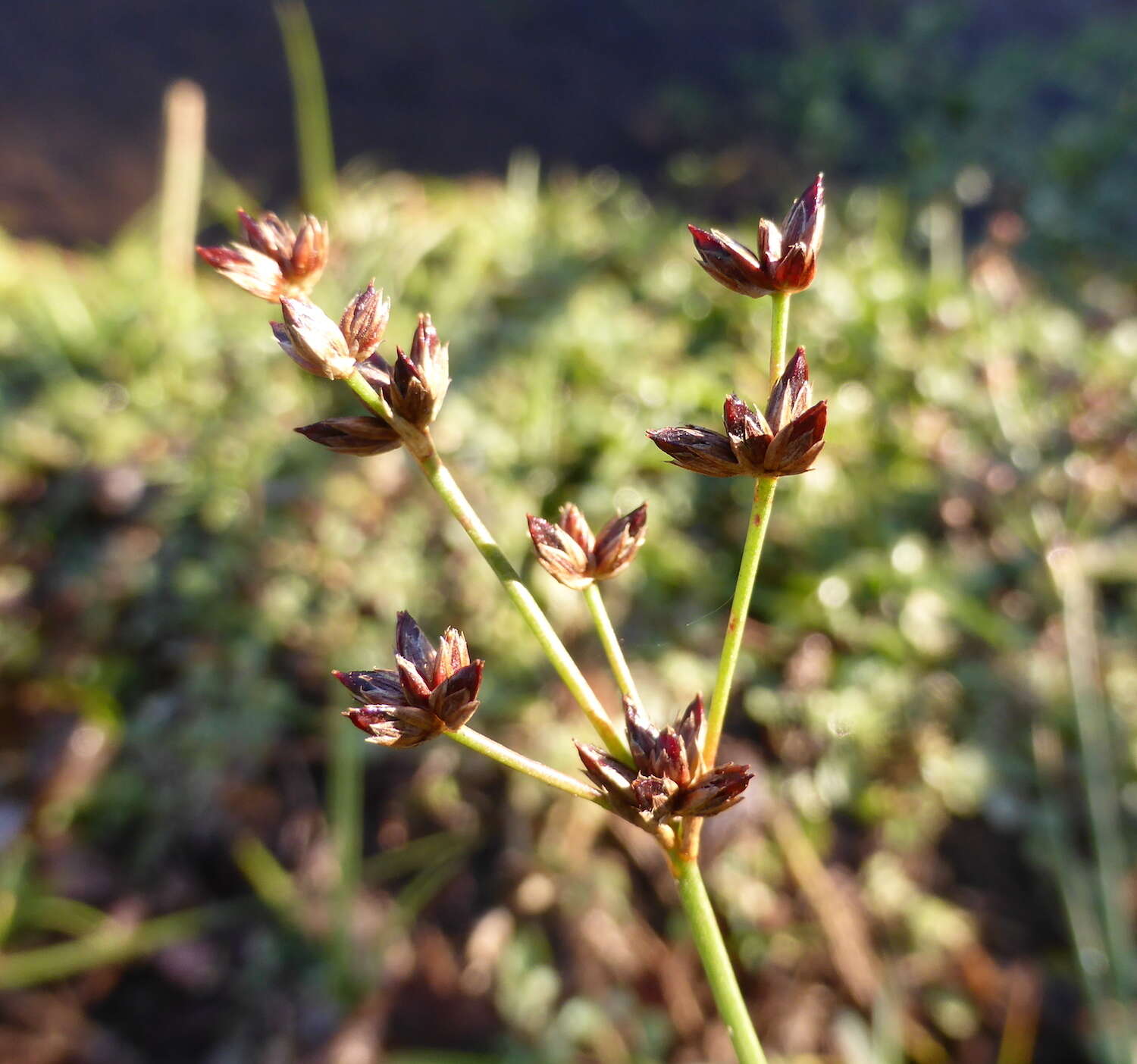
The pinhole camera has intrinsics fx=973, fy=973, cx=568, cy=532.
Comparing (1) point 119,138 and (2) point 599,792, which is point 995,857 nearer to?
(2) point 599,792

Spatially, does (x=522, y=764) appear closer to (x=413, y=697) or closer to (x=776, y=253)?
(x=413, y=697)

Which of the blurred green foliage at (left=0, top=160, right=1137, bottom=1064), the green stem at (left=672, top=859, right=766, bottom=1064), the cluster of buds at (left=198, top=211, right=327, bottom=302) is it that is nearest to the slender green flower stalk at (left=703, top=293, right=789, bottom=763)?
the green stem at (left=672, top=859, right=766, bottom=1064)

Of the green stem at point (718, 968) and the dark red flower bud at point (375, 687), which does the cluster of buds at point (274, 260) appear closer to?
the dark red flower bud at point (375, 687)

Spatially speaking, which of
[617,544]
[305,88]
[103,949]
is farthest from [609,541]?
[305,88]

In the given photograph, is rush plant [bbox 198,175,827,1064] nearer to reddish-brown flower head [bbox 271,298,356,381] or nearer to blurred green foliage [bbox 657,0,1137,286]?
reddish-brown flower head [bbox 271,298,356,381]

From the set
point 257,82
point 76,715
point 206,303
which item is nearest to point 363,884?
point 76,715
